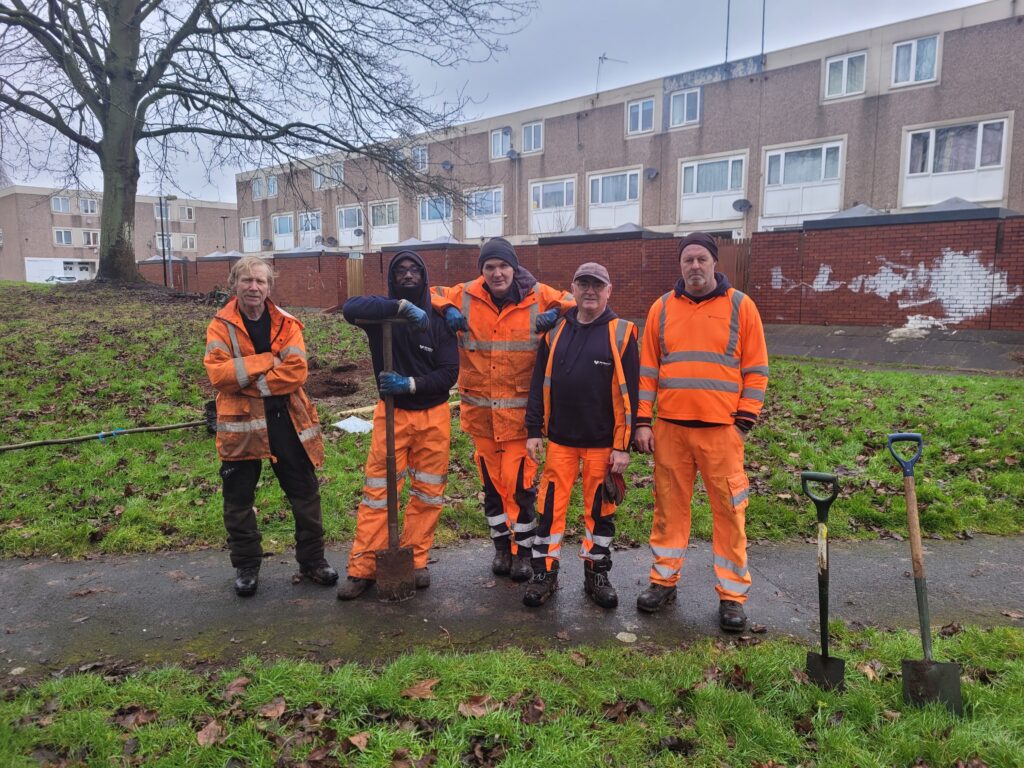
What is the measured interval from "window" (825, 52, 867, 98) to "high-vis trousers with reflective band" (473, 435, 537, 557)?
24.4 m

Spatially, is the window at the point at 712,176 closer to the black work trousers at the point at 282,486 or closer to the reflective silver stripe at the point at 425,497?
the reflective silver stripe at the point at 425,497

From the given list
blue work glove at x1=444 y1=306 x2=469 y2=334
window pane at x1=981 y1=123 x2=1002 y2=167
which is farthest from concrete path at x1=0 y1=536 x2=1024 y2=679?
window pane at x1=981 y1=123 x2=1002 y2=167

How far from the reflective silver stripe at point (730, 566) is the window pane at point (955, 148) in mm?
23287

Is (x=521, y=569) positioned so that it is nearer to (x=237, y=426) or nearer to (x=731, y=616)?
(x=731, y=616)

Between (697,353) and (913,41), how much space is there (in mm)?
24393

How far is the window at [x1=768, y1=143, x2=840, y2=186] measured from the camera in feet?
77.4

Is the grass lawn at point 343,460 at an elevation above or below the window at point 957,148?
below

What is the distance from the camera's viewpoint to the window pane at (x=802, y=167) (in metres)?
23.9

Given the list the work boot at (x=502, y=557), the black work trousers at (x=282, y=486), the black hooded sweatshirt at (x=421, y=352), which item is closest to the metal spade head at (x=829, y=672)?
the work boot at (x=502, y=557)

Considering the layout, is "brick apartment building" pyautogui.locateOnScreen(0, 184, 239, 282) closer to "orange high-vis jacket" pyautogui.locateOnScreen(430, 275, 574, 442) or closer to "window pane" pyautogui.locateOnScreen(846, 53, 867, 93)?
"window pane" pyautogui.locateOnScreen(846, 53, 867, 93)

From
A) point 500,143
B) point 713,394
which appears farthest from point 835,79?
point 713,394

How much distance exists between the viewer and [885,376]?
31.5ft

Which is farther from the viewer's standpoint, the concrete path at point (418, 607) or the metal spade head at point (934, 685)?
the concrete path at point (418, 607)

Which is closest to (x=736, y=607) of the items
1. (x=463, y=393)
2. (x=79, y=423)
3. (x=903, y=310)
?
(x=463, y=393)
